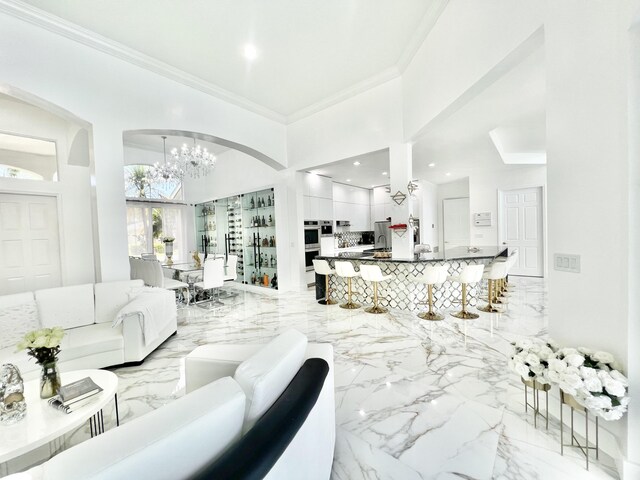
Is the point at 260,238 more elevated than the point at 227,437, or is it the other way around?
the point at 260,238

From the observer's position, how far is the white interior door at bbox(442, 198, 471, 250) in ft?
29.1

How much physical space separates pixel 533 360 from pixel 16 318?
434 cm

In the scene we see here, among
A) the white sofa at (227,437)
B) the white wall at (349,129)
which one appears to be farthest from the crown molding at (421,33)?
the white sofa at (227,437)

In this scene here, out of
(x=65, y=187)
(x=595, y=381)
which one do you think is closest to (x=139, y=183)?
(x=65, y=187)

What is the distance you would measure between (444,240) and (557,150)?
26.0 feet

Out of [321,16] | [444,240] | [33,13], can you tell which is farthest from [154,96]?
[444,240]

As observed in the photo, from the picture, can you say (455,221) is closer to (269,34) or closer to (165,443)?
(269,34)

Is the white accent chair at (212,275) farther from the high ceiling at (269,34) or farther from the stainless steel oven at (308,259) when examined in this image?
the high ceiling at (269,34)

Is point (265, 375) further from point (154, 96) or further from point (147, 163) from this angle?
point (147, 163)

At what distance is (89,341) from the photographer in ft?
→ 8.79

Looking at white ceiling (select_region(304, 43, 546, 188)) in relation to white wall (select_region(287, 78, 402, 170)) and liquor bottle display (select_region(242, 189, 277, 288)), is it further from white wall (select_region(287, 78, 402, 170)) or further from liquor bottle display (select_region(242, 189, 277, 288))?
liquor bottle display (select_region(242, 189, 277, 288))

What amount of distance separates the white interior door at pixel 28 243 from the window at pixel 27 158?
0.34 metres

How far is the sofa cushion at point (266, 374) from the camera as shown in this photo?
103 centimetres

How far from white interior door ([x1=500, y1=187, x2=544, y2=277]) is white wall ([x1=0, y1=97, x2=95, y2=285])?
8.96 metres
